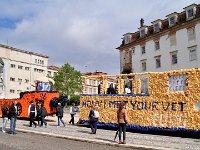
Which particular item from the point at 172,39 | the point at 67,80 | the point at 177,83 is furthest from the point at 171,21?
the point at 67,80

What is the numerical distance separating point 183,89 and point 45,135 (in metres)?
7.60

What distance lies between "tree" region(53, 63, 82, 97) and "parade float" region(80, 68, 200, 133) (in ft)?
177

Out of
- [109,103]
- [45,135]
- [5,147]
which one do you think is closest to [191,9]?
[109,103]

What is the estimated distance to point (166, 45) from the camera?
47625 millimetres

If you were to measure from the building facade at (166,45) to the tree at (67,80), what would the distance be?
18653 millimetres

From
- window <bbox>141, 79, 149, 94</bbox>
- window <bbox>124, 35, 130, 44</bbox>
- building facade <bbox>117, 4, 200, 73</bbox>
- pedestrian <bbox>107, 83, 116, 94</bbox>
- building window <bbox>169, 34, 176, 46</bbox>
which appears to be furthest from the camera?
window <bbox>124, 35, 130, 44</bbox>

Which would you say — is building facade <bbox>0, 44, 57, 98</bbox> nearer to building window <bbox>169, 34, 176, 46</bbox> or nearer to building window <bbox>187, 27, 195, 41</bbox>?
building window <bbox>169, 34, 176, 46</bbox>

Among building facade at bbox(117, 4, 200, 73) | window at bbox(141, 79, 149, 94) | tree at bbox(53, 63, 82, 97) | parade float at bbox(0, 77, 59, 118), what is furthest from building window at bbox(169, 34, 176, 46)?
tree at bbox(53, 63, 82, 97)

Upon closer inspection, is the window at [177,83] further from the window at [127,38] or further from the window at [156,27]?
the window at [127,38]

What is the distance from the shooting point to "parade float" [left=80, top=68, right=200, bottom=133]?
1628 cm

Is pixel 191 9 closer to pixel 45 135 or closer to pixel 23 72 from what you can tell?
pixel 45 135

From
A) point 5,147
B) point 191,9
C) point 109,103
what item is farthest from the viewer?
point 191,9

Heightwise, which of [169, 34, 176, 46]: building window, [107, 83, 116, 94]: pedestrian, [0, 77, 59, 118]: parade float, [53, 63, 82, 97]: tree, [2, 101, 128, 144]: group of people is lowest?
[2, 101, 128, 144]: group of people

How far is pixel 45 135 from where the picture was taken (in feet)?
55.8
